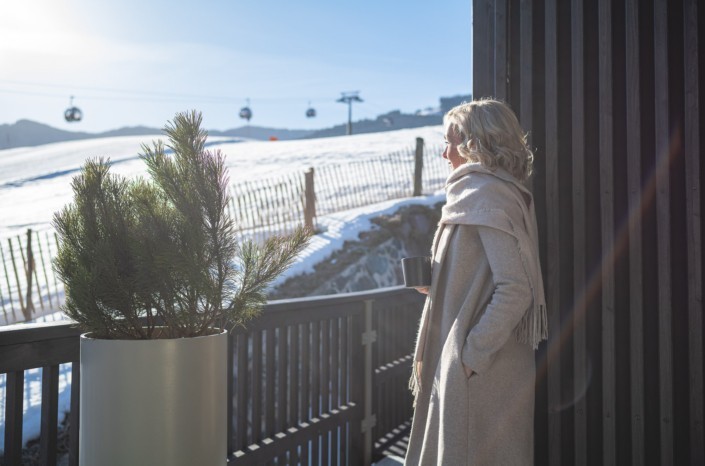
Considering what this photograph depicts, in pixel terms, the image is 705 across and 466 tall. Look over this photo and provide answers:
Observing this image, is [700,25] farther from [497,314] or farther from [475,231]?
[497,314]

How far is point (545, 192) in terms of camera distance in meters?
2.65

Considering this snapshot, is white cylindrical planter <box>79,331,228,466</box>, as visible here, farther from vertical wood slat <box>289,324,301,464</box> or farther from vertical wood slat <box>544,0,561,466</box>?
vertical wood slat <box>544,0,561,466</box>

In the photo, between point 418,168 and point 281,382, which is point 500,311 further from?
point 418,168

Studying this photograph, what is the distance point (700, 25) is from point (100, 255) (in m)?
2.19

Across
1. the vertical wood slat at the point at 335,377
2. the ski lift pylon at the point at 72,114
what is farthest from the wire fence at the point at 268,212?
the ski lift pylon at the point at 72,114

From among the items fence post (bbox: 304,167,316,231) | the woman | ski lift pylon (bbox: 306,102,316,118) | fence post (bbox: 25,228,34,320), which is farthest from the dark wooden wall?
ski lift pylon (bbox: 306,102,316,118)

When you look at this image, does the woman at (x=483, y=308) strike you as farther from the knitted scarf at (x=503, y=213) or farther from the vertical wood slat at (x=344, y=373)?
the vertical wood slat at (x=344, y=373)

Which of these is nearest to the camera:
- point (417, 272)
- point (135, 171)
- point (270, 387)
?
→ point (417, 272)

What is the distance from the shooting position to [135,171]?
22281 millimetres

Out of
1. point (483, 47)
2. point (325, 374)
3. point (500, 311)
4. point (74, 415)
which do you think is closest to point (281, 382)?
point (325, 374)

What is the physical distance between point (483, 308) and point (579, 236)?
27.6 inches

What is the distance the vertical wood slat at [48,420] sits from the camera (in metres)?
2.04

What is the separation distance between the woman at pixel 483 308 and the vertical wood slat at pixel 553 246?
415 mm

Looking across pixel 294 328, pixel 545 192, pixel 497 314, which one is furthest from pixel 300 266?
pixel 497 314
